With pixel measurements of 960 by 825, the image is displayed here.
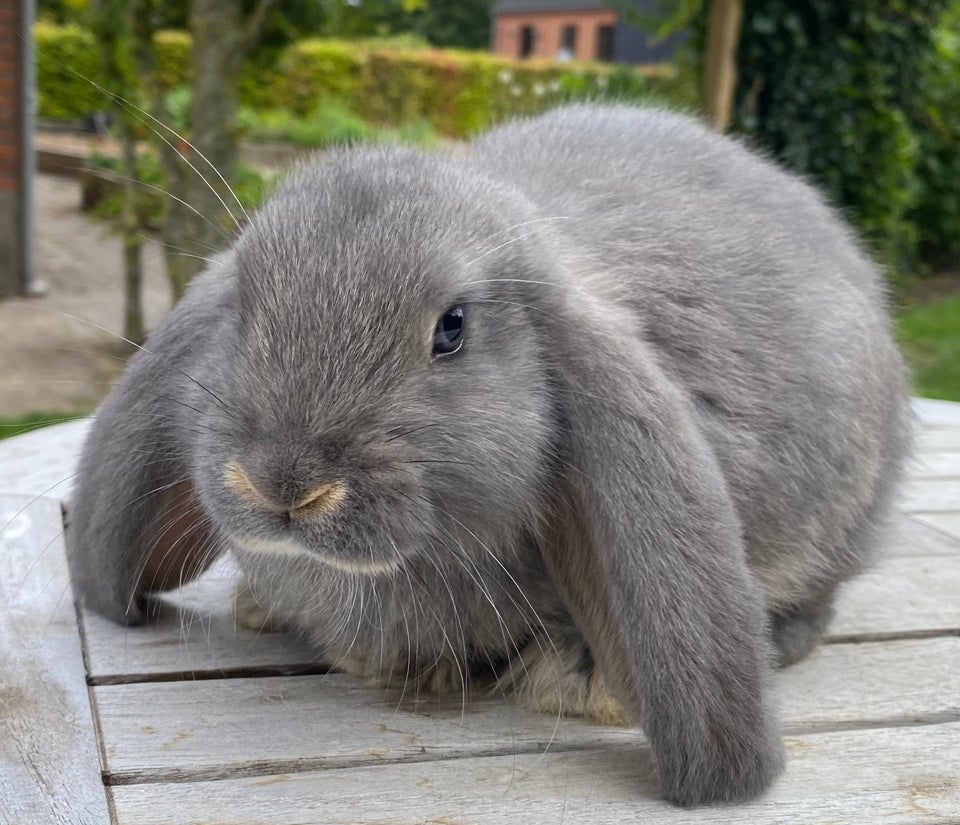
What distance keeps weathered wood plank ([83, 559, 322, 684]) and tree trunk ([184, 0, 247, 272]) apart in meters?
3.46

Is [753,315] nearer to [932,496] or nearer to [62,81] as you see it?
[932,496]

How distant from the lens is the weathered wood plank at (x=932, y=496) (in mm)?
3277

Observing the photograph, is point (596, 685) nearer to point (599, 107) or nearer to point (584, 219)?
point (584, 219)

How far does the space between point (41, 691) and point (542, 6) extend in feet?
152

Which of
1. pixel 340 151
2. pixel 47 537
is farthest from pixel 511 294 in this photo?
pixel 47 537

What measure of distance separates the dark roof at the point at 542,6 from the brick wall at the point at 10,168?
36792 mm

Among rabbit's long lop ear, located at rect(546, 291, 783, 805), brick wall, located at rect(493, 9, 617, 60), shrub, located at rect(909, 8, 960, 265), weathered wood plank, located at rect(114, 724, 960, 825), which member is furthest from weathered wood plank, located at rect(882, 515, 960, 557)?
brick wall, located at rect(493, 9, 617, 60)

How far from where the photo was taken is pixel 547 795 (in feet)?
5.56

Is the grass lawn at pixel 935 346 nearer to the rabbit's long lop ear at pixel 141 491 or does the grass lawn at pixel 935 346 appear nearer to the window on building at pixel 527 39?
the rabbit's long lop ear at pixel 141 491

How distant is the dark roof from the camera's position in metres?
44.1

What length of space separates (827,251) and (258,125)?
1719 cm

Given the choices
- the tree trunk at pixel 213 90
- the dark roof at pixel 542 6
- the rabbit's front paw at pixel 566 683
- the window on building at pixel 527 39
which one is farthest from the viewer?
the window on building at pixel 527 39

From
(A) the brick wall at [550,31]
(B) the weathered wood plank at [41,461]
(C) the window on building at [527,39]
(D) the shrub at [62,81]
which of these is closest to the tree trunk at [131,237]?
(B) the weathered wood plank at [41,461]

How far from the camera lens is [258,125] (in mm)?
18438
